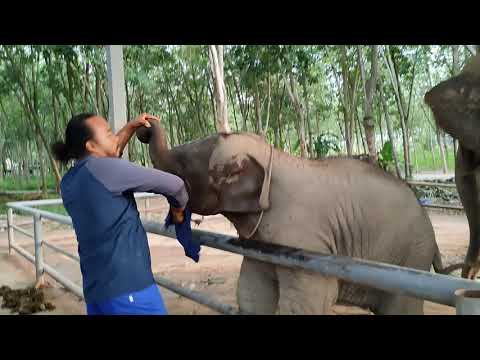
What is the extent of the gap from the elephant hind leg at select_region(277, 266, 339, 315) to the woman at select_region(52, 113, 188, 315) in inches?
29.7

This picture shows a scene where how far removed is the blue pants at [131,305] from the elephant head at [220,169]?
84 cm

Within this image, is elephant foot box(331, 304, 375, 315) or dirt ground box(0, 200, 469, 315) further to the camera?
dirt ground box(0, 200, 469, 315)

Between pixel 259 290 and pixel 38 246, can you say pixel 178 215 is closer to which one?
pixel 259 290

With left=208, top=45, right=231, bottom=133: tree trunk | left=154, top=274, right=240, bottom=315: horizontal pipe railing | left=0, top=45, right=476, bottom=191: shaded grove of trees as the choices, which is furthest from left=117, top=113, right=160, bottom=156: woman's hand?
left=208, top=45, right=231, bottom=133: tree trunk

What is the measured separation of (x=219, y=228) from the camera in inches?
453

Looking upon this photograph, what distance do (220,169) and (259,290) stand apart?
705mm

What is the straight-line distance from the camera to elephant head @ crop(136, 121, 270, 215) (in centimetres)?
266

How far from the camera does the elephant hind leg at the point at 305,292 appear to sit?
2.42 m

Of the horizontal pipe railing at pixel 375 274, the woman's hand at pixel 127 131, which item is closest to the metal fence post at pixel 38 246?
the woman's hand at pixel 127 131

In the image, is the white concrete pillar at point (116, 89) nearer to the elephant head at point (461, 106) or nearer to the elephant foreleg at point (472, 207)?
the elephant foreleg at point (472, 207)

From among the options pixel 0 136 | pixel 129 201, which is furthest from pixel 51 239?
pixel 0 136

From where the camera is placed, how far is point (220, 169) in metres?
2.67

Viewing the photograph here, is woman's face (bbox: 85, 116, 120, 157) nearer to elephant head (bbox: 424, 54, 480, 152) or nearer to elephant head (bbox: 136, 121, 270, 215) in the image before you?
elephant head (bbox: 136, 121, 270, 215)

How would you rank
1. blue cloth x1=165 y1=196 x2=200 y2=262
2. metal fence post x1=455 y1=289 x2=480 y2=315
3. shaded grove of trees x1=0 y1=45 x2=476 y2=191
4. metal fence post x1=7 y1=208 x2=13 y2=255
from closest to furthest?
1. metal fence post x1=455 y1=289 x2=480 y2=315
2. blue cloth x1=165 y1=196 x2=200 y2=262
3. metal fence post x1=7 y1=208 x2=13 y2=255
4. shaded grove of trees x1=0 y1=45 x2=476 y2=191
